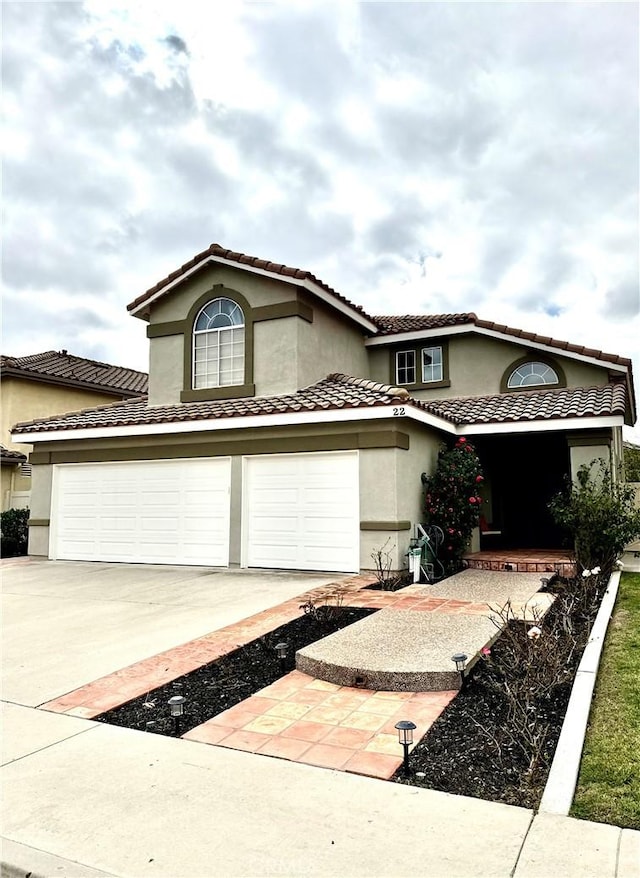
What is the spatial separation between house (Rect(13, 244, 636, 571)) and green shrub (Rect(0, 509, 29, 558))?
2.82 meters

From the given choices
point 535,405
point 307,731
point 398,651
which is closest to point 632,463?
point 535,405

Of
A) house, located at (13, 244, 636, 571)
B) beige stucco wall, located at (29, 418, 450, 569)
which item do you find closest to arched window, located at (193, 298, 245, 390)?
house, located at (13, 244, 636, 571)

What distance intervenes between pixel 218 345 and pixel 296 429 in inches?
151

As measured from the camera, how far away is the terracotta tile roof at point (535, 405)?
12.1 metres

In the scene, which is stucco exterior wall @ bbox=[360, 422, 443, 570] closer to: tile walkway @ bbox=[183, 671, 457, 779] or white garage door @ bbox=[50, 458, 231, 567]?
white garage door @ bbox=[50, 458, 231, 567]

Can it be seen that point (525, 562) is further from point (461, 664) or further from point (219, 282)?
point (219, 282)

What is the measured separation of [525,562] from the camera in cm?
1182

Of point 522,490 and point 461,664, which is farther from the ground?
point 522,490

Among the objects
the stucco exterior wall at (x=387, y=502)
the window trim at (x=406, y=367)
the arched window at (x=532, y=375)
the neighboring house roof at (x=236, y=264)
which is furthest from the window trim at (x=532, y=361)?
the stucco exterior wall at (x=387, y=502)

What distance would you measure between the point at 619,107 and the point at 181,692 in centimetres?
1136

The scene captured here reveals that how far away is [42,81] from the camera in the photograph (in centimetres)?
1000

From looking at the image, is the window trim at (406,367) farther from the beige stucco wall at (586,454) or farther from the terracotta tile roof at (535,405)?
the beige stucco wall at (586,454)

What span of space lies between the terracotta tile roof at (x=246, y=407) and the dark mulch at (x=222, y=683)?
4.88 metres

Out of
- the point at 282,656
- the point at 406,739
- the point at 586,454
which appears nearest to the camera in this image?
the point at 406,739
